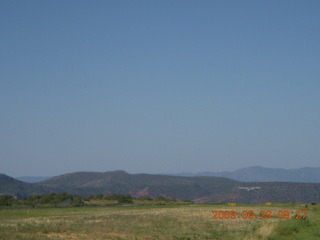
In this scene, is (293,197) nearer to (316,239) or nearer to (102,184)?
(316,239)

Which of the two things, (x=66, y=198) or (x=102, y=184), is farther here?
(x=102, y=184)

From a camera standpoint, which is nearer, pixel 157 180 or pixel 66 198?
pixel 66 198

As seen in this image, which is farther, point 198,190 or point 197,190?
point 198,190

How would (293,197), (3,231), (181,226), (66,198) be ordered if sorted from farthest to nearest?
1. (293,197)
2. (66,198)
3. (181,226)
4. (3,231)

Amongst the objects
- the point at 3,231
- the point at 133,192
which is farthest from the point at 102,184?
the point at 3,231

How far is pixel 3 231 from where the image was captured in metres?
31.1

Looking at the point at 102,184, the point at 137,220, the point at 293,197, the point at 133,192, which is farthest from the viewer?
the point at 102,184

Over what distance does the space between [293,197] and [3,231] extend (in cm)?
9127

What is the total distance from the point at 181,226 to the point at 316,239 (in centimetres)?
1102

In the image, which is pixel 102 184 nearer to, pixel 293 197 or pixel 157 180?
pixel 157 180

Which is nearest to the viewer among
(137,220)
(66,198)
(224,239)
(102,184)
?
(224,239)

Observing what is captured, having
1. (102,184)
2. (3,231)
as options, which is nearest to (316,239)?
(3,231)

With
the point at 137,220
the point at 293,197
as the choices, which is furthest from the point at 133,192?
the point at 137,220

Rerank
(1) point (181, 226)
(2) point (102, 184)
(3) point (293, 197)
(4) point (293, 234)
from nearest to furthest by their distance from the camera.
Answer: (4) point (293, 234) < (1) point (181, 226) < (3) point (293, 197) < (2) point (102, 184)
